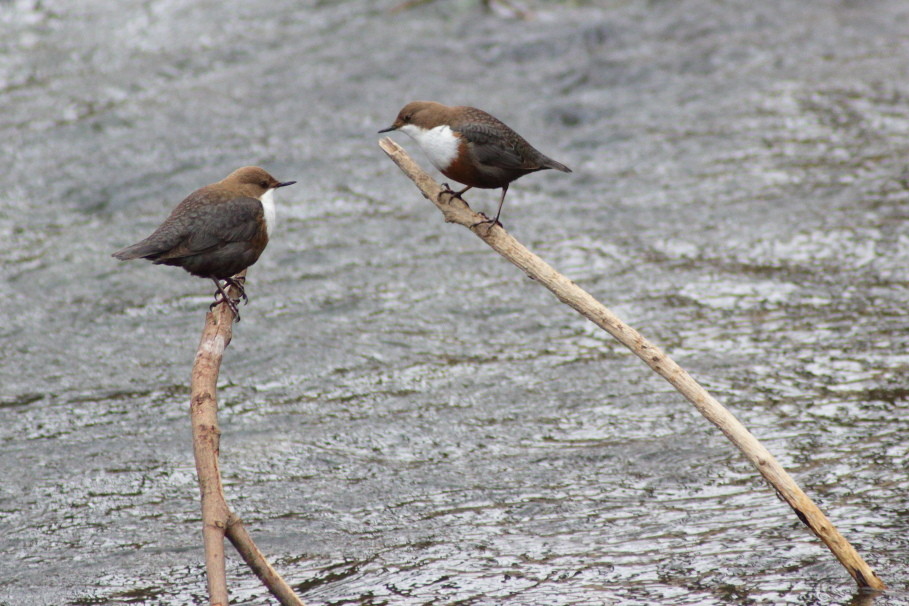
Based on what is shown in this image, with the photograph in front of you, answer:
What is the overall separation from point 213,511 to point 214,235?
4.66 feet

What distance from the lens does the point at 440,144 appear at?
436 centimetres

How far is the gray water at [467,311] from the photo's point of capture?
438 cm

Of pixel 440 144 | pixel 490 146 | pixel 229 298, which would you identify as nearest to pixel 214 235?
pixel 229 298

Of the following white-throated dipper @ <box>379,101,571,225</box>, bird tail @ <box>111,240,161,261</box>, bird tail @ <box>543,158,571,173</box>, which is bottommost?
bird tail @ <box>111,240,161,261</box>

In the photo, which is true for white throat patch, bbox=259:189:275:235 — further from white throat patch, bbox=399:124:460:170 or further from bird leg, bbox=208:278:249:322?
white throat patch, bbox=399:124:460:170

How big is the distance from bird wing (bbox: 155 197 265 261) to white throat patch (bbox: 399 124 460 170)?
0.72 m

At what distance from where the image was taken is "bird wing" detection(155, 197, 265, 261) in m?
4.01

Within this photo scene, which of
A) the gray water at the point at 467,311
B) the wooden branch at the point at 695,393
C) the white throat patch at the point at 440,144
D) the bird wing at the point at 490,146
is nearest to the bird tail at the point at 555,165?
the bird wing at the point at 490,146

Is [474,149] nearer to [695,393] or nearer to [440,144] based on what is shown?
[440,144]

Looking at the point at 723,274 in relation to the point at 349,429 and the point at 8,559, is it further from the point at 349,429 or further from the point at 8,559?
the point at 8,559

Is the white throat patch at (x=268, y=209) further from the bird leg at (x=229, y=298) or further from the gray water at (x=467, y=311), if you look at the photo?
the gray water at (x=467, y=311)

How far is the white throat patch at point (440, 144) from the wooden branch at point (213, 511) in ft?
4.62

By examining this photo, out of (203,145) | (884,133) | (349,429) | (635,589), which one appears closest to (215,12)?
(203,145)

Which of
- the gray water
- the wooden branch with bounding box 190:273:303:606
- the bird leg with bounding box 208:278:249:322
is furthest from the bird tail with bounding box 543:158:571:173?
the wooden branch with bounding box 190:273:303:606
